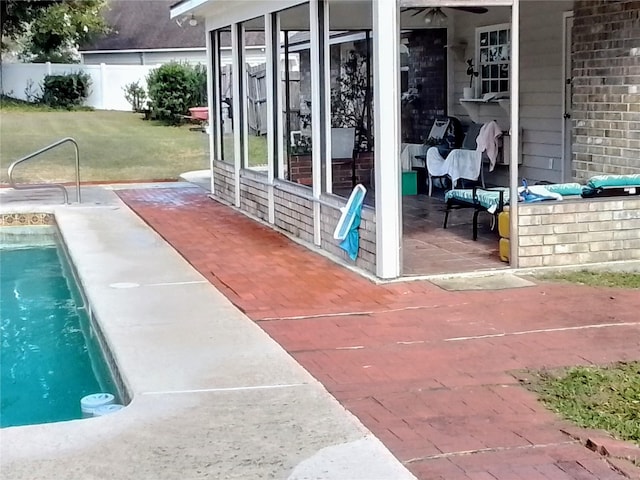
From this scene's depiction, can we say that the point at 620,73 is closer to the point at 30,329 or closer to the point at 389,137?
the point at 389,137

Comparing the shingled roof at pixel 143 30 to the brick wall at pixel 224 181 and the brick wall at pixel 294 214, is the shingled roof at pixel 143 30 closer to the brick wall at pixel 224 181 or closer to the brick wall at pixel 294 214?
the brick wall at pixel 224 181

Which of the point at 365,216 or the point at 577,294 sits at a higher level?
the point at 365,216

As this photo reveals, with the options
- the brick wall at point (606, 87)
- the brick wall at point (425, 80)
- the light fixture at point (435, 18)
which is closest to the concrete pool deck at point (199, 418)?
the brick wall at point (606, 87)

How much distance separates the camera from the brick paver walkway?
366 cm

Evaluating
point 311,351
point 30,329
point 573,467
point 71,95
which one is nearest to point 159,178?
point 30,329

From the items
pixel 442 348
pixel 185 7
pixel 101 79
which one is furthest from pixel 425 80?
pixel 101 79

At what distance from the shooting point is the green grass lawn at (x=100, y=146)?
→ 1619 cm

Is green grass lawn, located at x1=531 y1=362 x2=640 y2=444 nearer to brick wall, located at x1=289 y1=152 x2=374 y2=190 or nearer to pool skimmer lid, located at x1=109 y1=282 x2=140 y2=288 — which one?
brick wall, located at x1=289 y1=152 x2=374 y2=190

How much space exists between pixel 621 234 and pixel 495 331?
8.07 ft

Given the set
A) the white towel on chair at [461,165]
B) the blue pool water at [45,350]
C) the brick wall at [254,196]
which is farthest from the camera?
the brick wall at [254,196]

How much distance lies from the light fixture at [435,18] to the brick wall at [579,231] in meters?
4.89

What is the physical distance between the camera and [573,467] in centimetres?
348

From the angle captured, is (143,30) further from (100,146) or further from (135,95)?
(100,146)

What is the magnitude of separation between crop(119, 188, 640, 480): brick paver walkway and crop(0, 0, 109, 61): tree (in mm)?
26187
